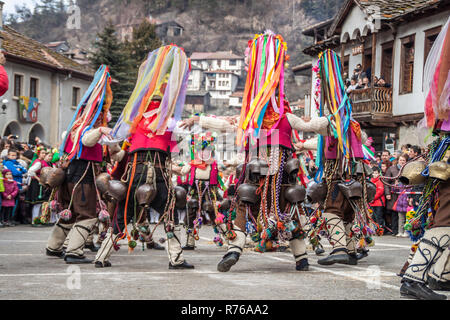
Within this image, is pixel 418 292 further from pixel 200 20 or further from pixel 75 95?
pixel 200 20

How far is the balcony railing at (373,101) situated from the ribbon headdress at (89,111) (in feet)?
60.4

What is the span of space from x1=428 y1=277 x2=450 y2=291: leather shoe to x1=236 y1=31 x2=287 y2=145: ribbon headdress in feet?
8.07

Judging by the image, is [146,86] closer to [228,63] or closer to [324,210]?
[324,210]

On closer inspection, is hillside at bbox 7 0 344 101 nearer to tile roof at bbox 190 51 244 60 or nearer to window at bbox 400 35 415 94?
tile roof at bbox 190 51 244 60

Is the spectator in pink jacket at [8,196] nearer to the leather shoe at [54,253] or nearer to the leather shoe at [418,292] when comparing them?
the leather shoe at [54,253]

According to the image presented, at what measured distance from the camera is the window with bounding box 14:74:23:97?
37.5 m

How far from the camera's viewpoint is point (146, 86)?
7.60 m

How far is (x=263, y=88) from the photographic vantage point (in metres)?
7.41

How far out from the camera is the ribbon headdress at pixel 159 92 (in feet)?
24.7

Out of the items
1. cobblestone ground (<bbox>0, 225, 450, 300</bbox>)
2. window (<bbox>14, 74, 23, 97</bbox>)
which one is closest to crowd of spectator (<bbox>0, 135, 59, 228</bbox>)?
cobblestone ground (<bbox>0, 225, 450, 300</bbox>)

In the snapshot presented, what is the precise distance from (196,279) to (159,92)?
7.50 feet

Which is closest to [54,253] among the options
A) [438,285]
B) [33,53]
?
[438,285]
